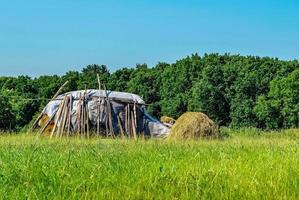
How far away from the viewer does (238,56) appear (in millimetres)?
42562

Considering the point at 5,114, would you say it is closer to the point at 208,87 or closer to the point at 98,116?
the point at 98,116

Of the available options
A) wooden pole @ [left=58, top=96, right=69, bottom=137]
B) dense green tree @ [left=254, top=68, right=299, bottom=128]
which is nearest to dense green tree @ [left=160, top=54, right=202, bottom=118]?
dense green tree @ [left=254, top=68, right=299, bottom=128]

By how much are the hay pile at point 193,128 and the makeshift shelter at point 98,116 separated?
1.72 metres

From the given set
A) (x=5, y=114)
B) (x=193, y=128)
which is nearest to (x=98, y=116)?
(x=193, y=128)

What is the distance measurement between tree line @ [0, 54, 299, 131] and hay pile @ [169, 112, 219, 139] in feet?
44.9

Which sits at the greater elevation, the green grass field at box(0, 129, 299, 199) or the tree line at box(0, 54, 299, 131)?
the tree line at box(0, 54, 299, 131)

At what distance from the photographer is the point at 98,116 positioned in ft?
75.5

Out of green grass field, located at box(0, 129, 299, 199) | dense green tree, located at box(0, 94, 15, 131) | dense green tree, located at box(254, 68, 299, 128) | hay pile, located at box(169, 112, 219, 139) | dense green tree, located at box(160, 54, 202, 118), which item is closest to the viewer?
green grass field, located at box(0, 129, 299, 199)

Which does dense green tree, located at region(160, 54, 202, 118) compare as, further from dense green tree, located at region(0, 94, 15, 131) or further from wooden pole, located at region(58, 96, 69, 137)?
wooden pole, located at region(58, 96, 69, 137)

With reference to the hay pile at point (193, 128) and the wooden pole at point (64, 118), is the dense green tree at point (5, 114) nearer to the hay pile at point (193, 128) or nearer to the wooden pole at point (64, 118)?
the wooden pole at point (64, 118)

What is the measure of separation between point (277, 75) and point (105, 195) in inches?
1348

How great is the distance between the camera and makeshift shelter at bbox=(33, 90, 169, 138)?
22.5 m

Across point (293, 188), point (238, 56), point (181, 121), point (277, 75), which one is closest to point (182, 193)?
point (293, 188)

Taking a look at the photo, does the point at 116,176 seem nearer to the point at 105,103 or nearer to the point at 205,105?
the point at 105,103
